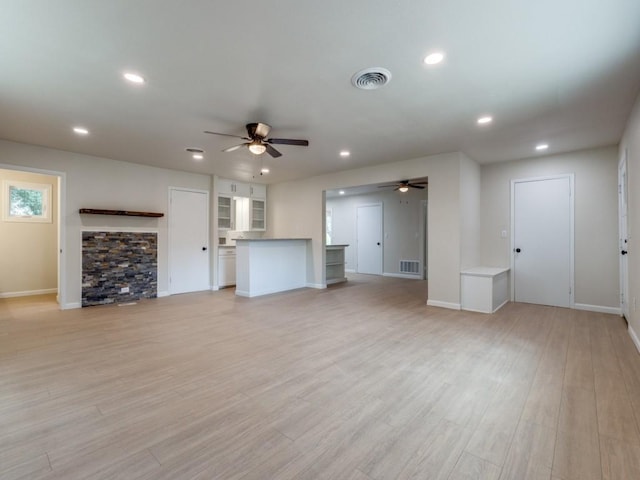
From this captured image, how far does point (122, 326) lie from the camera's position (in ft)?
13.0

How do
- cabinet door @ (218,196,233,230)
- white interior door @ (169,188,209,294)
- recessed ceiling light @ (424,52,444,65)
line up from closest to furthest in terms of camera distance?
recessed ceiling light @ (424,52,444,65), white interior door @ (169,188,209,294), cabinet door @ (218,196,233,230)

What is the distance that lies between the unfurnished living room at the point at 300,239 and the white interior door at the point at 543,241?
0.12 feet

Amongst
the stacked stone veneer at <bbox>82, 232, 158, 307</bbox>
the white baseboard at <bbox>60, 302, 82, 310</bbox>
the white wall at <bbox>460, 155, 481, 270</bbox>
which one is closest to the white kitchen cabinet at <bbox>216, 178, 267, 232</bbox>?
the stacked stone veneer at <bbox>82, 232, 158, 307</bbox>

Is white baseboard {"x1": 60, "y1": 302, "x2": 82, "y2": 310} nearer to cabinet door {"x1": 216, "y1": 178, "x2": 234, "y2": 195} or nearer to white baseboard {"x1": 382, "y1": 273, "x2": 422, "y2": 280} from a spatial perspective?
cabinet door {"x1": 216, "y1": 178, "x2": 234, "y2": 195}

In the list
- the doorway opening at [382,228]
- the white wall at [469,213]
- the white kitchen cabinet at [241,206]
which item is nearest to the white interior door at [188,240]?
the white kitchen cabinet at [241,206]

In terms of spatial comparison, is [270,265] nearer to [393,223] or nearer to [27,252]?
[393,223]

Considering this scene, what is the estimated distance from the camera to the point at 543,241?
5121 mm

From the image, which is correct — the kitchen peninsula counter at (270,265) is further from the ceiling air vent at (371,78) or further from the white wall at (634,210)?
the white wall at (634,210)

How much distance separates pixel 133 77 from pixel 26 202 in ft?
18.5

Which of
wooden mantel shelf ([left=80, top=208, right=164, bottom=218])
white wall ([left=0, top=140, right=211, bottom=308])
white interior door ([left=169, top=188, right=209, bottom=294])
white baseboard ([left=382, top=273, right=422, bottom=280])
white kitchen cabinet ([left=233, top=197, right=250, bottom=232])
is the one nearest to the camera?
white wall ([left=0, top=140, right=211, bottom=308])

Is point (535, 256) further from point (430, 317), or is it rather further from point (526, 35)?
point (526, 35)

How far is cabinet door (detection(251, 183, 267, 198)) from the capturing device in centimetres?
777

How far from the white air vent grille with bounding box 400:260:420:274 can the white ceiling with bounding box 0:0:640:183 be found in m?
4.81

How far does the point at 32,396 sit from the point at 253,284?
12.6ft
